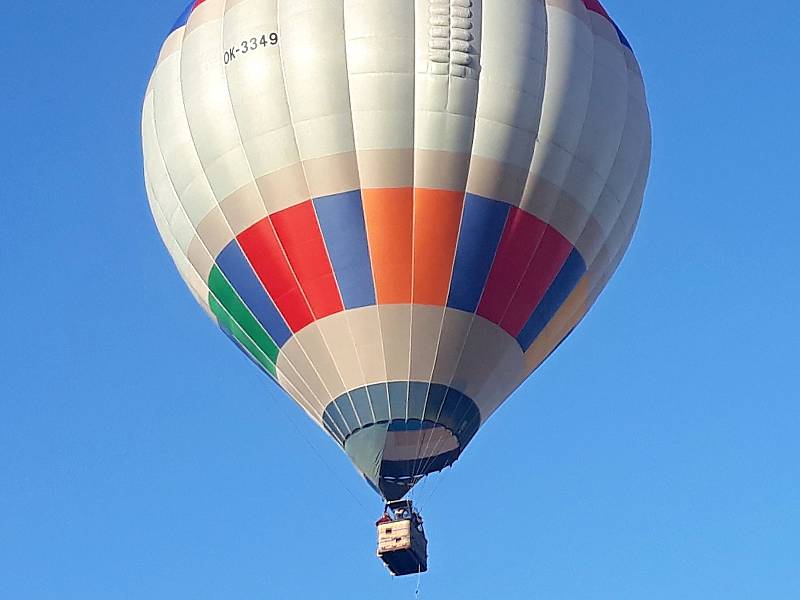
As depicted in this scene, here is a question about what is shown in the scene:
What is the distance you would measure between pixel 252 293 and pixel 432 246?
84.9 inches

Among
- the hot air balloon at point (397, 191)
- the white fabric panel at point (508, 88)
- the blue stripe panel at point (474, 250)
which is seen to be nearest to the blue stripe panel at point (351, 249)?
the hot air balloon at point (397, 191)

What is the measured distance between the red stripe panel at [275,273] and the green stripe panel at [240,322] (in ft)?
1.67

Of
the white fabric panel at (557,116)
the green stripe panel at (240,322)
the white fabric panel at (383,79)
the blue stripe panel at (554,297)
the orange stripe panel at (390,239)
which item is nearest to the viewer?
the white fabric panel at (383,79)

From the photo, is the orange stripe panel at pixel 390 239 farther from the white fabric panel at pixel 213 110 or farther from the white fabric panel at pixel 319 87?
the white fabric panel at pixel 213 110

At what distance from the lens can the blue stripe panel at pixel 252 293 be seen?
22086 mm

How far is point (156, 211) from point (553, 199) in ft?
15.6

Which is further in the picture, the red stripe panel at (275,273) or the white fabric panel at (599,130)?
the white fabric panel at (599,130)

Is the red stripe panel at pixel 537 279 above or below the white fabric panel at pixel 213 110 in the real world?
below

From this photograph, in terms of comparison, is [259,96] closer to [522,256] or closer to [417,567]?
[522,256]

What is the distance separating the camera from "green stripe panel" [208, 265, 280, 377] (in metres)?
22.4

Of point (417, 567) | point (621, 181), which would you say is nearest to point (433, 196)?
point (621, 181)

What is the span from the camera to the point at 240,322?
74.3 feet

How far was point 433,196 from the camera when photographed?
70.6 feet

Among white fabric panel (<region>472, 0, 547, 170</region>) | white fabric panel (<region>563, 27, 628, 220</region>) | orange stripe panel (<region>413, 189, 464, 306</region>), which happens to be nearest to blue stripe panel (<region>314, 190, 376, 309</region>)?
orange stripe panel (<region>413, 189, 464, 306</region>)
